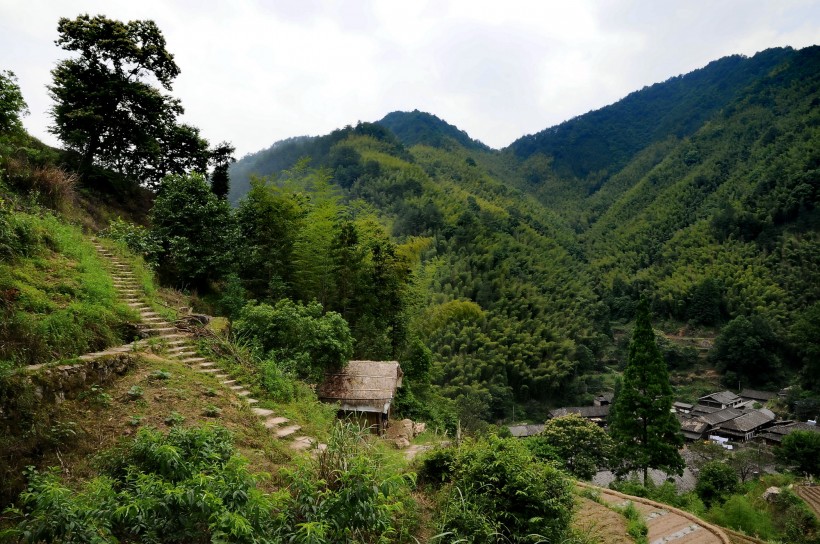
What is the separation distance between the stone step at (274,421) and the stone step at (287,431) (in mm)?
129

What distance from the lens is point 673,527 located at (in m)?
6.38

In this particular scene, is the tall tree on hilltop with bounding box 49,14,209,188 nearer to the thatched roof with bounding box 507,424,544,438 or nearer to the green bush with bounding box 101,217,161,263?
the green bush with bounding box 101,217,161,263

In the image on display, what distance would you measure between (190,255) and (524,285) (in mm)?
31697

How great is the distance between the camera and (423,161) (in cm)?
7531

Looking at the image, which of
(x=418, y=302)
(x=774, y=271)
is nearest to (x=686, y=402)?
(x=774, y=271)

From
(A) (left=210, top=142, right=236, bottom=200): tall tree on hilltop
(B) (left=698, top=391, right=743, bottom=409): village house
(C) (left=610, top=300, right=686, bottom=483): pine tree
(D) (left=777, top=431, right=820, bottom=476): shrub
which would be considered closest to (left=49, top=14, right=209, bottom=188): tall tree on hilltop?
(A) (left=210, top=142, right=236, bottom=200): tall tree on hilltop

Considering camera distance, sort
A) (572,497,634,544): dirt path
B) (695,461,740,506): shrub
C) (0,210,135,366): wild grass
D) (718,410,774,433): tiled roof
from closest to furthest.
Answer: (0,210,135,366): wild grass < (572,497,634,544): dirt path < (695,461,740,506): shrub < (718,410,774,433): tiled roof

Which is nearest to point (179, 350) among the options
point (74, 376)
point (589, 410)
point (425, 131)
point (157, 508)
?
point (74, 376)

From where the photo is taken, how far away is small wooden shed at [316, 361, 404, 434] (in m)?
9.03

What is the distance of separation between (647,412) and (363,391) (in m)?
11.3

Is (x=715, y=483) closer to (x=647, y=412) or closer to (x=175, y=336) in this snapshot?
(x=647, y=412)

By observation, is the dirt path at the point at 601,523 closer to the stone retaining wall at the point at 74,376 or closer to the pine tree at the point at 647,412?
the stone retaining wall at the point at 74,376

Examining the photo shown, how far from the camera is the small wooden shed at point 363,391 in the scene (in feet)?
29.6

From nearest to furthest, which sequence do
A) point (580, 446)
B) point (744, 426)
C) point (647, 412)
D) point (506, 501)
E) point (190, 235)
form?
1. point (506, 501)
2. point (190, 235)
3. point (647, 412)
4. point (580, 446)
5. point (744, 426)
